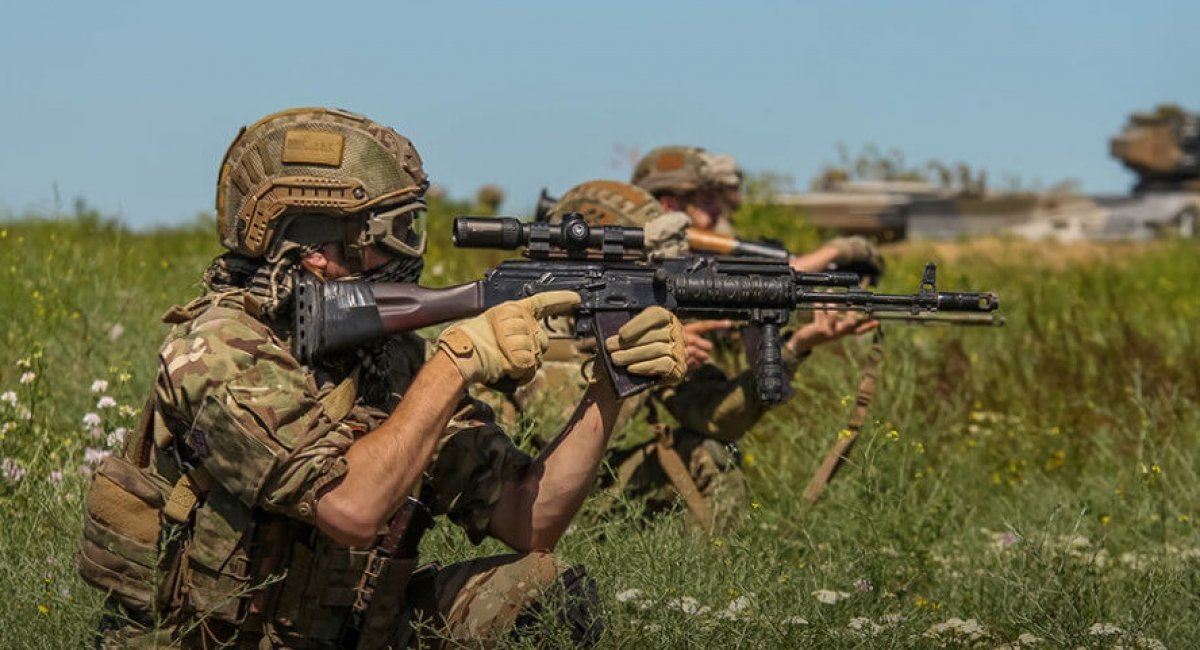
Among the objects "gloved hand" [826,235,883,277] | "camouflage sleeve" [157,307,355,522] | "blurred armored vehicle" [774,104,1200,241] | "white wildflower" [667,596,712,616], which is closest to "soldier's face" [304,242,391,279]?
"camouflage sleeve" [157,307,355,522]

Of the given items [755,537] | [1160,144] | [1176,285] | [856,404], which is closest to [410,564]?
[755,537]

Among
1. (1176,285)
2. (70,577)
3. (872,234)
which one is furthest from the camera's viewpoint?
(872,234)

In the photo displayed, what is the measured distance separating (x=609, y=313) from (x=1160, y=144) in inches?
896

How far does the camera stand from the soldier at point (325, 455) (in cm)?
456

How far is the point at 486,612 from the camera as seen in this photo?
509cm

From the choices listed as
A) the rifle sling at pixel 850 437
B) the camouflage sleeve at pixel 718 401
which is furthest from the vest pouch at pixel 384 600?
the camouflage sleeve at pixel 718 401

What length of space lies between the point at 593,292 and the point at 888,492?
6.25 feet

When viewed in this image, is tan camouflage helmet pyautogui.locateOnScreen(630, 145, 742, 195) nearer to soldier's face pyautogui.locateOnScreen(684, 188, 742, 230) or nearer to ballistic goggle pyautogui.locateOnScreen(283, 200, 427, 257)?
soldier's face pyautogui.locateOnScreen(684, 188, 742, 230)

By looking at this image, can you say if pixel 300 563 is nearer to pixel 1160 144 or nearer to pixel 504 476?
pixel 504 476

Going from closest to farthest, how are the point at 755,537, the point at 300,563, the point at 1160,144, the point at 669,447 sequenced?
the point at 300,563 < the point at 755,537 < the point at 669,447 < the point at 1160,144

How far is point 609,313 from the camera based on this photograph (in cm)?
514

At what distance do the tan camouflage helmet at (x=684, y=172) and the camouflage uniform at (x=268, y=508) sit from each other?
374cm

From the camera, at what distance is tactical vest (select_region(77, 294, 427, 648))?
4738 mm

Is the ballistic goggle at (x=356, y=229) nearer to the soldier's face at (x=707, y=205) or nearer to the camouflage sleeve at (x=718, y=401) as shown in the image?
the camouflage sleeve at (x=718, y=401)
